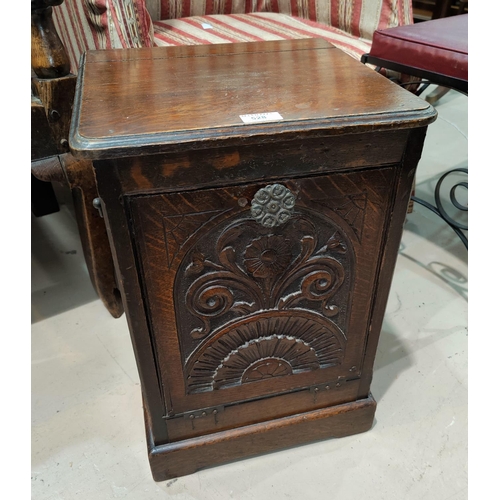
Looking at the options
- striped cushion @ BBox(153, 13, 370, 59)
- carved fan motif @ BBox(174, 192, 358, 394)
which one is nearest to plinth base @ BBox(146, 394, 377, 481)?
carved fan motif @ BBox(174, 192, 358, 394)

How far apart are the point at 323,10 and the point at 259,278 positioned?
4.15 feet

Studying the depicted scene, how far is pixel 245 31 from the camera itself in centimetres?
153

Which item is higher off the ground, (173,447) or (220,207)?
(220,207)

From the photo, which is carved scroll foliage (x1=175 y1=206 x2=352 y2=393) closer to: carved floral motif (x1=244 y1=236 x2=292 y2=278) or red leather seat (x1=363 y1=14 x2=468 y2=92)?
carved floral motif (x1=244 y1=236 x2=292 y2=278)

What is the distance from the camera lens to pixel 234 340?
2.82 feet

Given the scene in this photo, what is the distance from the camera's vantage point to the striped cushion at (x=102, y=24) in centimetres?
118

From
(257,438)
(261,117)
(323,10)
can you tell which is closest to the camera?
A: (261,117)

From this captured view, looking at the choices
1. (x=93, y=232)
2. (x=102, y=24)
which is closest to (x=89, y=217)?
(x=93, y=232)

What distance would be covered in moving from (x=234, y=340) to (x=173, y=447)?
28cm

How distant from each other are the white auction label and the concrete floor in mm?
751

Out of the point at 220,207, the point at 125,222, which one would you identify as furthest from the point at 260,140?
the point at 125,222

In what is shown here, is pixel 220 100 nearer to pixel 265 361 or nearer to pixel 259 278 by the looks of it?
pixel 259 278

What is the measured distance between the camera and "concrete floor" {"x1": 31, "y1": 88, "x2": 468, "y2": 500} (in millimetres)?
983

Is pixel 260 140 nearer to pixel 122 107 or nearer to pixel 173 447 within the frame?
pixel 122 107
